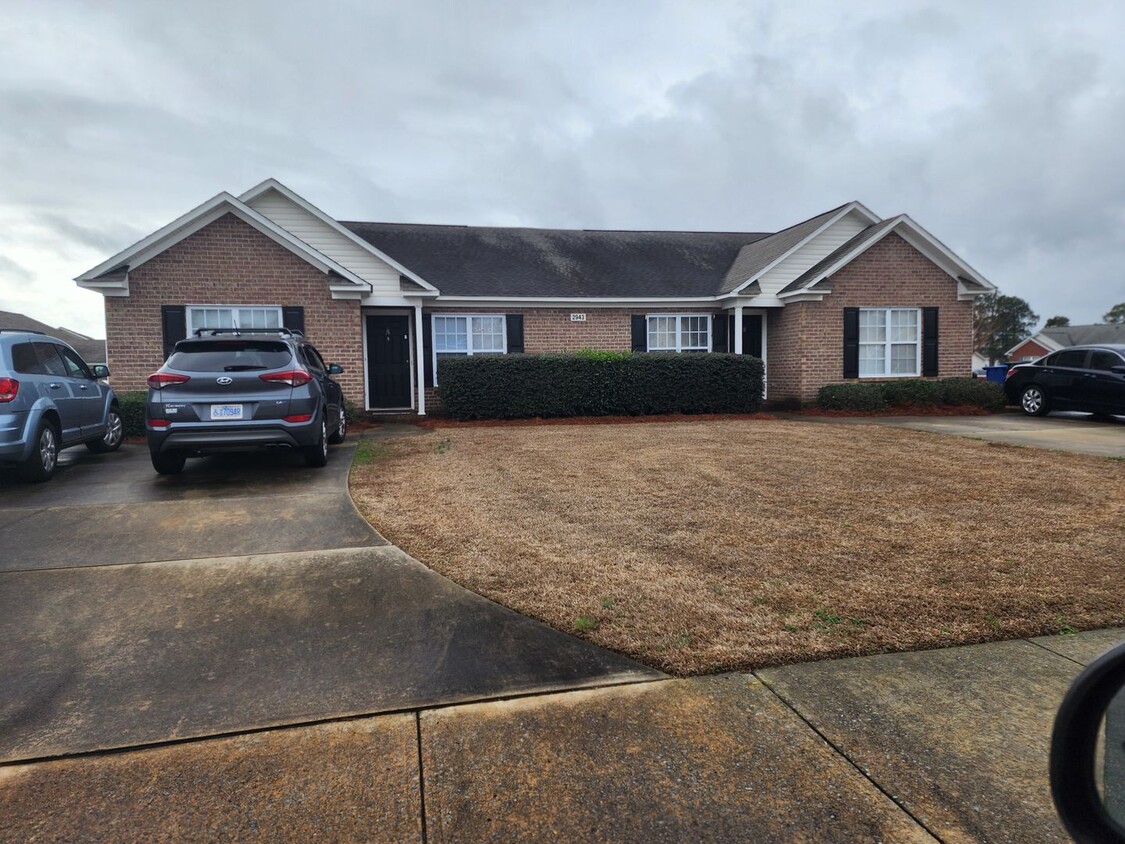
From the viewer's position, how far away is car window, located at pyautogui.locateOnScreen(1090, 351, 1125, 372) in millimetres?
13354

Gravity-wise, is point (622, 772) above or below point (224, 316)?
below

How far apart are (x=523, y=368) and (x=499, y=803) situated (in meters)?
12.1

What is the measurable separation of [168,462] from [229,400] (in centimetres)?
124

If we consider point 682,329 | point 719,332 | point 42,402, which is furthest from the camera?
point 719,332

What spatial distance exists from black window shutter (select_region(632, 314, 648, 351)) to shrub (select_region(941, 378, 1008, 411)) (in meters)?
7.37

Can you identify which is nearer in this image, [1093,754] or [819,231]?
[1093,754]

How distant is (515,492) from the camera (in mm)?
6688

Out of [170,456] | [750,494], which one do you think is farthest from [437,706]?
[170,456]

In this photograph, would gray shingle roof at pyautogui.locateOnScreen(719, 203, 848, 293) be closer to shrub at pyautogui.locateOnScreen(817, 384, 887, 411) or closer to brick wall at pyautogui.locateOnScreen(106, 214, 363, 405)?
shrub at pyautogui.locateOnScreen(817, 384, 887, 411)

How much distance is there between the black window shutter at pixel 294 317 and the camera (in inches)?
548

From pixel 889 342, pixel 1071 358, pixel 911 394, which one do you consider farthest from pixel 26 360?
pixel 1071 358

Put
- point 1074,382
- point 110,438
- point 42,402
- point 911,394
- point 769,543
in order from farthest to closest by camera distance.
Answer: point 911,394 < point 1074,382 < point 110,438 < point 42,402 < point 769,543

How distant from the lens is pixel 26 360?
752cm

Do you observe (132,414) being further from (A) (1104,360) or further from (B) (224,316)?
(A) (1104,360)
